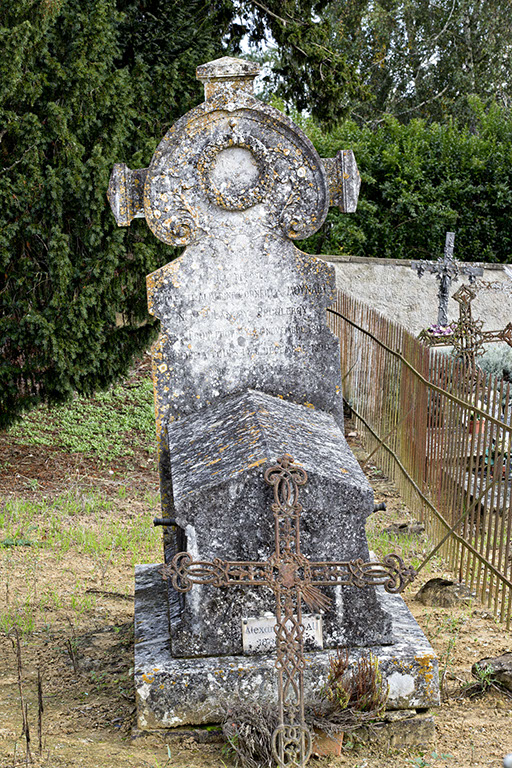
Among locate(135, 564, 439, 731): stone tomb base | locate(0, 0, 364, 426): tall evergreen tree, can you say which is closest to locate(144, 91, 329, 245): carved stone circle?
locate(135, 564, 439, 731): stone tomb base

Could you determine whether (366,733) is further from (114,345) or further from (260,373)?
(114,345)

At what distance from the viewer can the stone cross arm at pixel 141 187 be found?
4.21m

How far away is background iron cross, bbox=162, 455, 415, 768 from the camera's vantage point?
2.88 m

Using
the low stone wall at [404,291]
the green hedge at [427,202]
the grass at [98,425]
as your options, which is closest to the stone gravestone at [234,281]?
the grass at [98,425]

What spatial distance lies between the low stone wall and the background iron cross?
863 centimetres

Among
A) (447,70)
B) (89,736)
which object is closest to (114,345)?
(89,736)

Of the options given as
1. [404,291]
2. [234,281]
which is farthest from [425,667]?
[404,291]

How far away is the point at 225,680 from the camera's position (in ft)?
10.8

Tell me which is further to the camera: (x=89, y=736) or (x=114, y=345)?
(x=114, y=345)

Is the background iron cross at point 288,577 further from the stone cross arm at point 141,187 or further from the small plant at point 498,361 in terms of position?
the small plant at point 498,361

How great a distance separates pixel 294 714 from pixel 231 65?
3.03 metres

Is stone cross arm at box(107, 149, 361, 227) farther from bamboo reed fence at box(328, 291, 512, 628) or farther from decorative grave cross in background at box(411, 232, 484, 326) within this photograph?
decorative grave cross in background at box(411, 232, 484, 326)

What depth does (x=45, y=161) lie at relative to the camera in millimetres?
7977

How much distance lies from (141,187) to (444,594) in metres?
2.99
